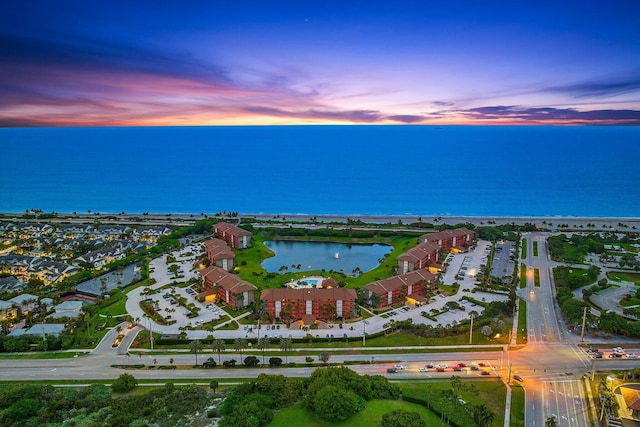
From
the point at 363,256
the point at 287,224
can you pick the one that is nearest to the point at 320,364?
the point at 363,256

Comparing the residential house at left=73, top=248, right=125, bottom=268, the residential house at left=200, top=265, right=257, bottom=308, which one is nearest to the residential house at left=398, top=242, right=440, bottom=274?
the residential house at left=200, top=265, right=257, bottom=308

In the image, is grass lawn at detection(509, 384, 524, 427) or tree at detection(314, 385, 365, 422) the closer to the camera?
tree at detection(314, 385, 365, 422)

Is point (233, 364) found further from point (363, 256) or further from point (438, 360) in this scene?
point (363, 256)

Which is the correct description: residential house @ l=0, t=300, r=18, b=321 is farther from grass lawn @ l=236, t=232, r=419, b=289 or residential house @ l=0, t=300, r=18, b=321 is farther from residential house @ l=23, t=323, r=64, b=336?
grass lawn @ l=236, t=232, r=419, b=289

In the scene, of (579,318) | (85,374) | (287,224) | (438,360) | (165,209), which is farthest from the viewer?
(165,209)

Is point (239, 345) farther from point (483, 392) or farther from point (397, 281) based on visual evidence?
point (397, 281)

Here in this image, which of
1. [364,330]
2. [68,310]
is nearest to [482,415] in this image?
[364,330]

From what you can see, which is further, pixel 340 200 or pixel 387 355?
pixel 340 200

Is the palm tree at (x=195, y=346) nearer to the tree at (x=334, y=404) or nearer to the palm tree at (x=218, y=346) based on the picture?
the palm tree at (x=218, y=346)
